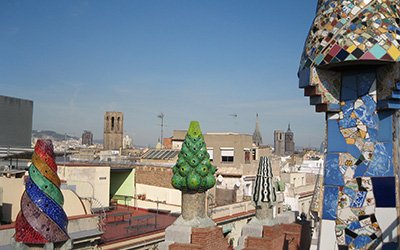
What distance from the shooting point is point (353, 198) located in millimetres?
7004

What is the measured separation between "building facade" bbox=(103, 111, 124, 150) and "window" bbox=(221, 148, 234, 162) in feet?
413

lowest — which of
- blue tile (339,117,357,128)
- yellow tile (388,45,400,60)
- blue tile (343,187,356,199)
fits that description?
blue tile (343,187,356,199)

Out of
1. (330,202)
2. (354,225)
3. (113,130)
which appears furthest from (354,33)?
(113,130)

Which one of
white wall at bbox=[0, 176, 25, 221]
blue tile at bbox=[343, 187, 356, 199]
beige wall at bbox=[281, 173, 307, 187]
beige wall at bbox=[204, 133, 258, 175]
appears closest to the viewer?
blue tile at bbox=[343, 187, 356, 199]

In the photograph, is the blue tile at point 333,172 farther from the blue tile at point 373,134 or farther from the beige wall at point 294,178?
the beige wall at point 294,178

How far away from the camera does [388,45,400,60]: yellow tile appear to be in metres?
6.74

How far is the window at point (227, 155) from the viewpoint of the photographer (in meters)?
35.1

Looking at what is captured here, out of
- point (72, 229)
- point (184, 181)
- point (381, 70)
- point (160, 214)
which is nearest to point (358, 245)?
point (381, 70)

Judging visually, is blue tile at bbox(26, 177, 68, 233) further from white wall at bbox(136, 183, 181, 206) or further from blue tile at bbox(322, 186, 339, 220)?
white wall at bbox(136, 183, 181, 206)

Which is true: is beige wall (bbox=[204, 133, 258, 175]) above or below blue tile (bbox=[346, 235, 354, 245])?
above

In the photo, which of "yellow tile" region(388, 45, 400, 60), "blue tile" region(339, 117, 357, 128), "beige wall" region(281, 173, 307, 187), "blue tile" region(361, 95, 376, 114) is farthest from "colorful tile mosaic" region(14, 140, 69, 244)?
"beige wall" region(281, 173, 307, 187)

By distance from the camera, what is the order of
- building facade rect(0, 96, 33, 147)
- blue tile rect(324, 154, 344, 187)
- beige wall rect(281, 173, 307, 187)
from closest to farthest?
blue tile rect(324, 154, 344, 187), building facade rect(0, 96, 33, 147), beige wall rect(281, 173, 307, 187)

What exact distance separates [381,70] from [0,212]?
567 inches

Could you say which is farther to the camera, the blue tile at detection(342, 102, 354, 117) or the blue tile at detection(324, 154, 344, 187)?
the blue tile at detection(342, 102, 354, 117)
